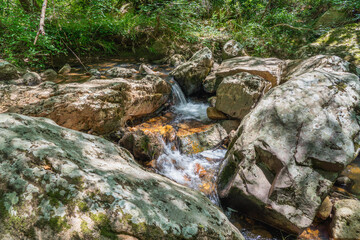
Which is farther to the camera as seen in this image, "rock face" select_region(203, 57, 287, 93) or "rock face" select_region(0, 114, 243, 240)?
"rock face" select_region(203, 57, 287, 93)

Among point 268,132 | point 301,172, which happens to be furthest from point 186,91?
point 301,172

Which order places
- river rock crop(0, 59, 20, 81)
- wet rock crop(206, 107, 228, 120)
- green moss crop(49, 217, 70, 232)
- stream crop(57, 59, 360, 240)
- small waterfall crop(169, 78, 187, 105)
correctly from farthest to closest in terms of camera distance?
1. small waterfall crop(169, 78, 187, 105)
2. wet rock crop(206, 107, 228, 120)
3. river rock crop(0, 59, 20, 81)
4. stream crop(57, 59, 360, 240)
5. green moss crop(49, 217, 70, 232)

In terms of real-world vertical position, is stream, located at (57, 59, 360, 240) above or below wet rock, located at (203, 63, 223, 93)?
below

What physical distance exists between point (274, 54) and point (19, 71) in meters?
8.20

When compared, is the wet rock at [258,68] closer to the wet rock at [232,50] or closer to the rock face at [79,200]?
the wet rock at [232,50]

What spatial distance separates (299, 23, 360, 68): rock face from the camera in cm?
541

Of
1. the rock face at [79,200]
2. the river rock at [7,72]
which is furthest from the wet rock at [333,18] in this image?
the river rock at [7,72]

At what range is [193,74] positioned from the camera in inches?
220

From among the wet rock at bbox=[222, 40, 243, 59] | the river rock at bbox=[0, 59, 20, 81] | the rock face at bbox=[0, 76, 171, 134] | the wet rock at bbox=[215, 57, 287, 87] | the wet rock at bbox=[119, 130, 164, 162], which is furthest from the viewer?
the wet rock at bbox=[222, 40, 243, 59]

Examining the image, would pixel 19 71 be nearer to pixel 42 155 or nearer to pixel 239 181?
pixel 42 155

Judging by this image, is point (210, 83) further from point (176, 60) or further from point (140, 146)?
point (140, 146)

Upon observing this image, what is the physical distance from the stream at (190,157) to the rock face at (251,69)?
0.68 metres

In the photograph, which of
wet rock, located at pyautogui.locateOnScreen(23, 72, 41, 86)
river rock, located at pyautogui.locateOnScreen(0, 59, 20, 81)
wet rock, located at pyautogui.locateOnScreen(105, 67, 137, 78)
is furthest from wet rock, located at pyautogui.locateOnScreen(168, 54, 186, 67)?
river rock, located at pyautogui.locateOnScreen(0, 59, 20, 81)

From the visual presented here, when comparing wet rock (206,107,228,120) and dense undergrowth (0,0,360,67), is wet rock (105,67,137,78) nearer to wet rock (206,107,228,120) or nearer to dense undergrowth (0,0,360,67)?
dense undergrowth (0,0,360,67)
